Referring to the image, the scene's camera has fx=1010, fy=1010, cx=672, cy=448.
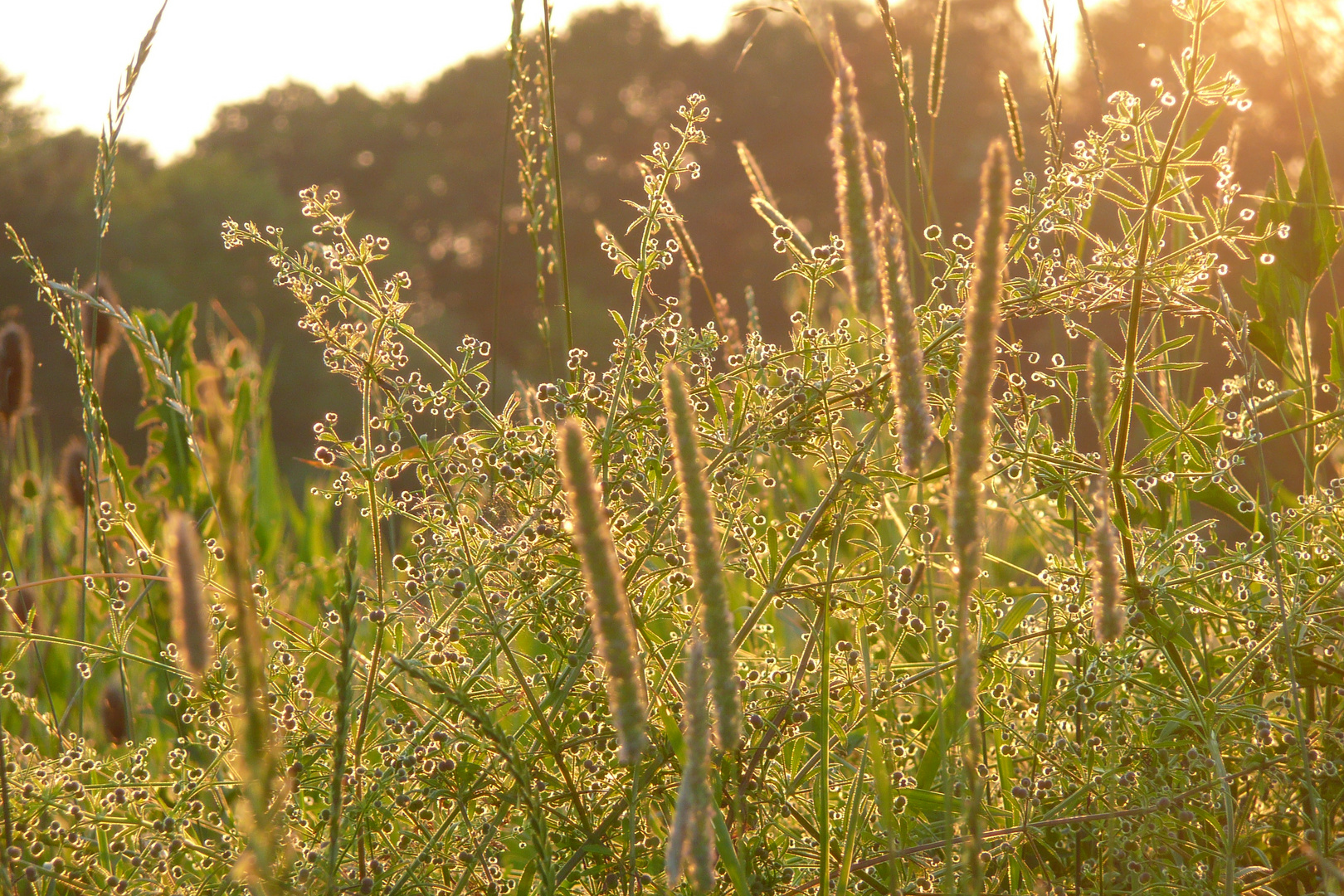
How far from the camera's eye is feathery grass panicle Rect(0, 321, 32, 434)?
5.68 feet

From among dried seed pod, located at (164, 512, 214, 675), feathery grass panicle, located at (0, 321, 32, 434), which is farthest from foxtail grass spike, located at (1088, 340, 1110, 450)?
feathery grass panicle, located at (0, 321, 32, 434)

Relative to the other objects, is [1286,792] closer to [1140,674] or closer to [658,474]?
[1140,674]

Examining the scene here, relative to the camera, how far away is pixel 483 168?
20.3 metres

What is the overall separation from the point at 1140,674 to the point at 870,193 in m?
0.65

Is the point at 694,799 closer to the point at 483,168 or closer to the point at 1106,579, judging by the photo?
the point at 1106,579

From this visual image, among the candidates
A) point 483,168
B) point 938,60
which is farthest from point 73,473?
point 483,168

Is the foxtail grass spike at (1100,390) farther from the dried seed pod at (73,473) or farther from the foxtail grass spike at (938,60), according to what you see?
the dried seed pod at (73,473)

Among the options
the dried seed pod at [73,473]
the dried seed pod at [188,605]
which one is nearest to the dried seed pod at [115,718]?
the dried seed pod at [73,473]

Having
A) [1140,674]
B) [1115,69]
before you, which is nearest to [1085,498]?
[1140,674]

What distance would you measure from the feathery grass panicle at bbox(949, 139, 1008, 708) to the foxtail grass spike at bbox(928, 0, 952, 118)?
2.20 feet

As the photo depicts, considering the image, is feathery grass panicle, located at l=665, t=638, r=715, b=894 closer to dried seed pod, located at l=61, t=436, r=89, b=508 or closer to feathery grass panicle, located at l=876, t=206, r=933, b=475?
feathery grass panicle, located at l=876, t=206, r=933, b=475

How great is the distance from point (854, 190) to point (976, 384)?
14 centimetres

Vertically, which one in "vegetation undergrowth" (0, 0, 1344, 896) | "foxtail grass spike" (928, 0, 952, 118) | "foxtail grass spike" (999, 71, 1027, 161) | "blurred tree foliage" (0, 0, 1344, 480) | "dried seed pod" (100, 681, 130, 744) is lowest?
"dried seed pod" (100, 681, 130, 744)

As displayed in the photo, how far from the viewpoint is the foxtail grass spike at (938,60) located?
1.14m
